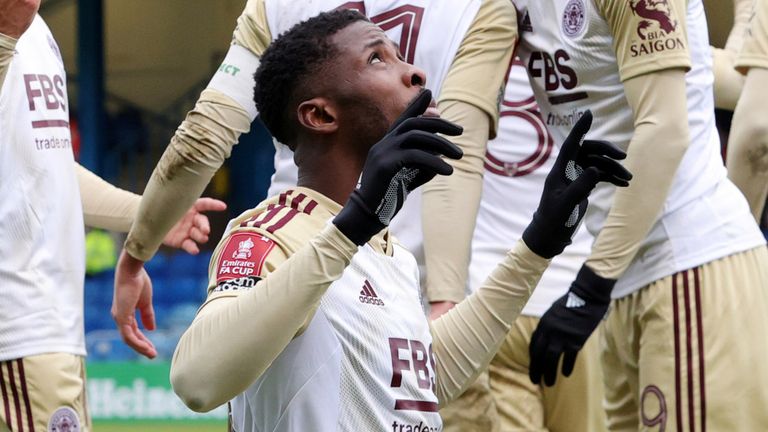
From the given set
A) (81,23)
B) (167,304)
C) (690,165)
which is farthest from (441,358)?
(81,23)

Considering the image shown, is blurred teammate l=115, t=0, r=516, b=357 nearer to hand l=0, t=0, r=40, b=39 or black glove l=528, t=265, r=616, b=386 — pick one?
black glove l=528, t=265, r=616, b=386

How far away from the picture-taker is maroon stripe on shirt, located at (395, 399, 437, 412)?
2666 mm

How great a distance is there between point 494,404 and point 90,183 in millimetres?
1489

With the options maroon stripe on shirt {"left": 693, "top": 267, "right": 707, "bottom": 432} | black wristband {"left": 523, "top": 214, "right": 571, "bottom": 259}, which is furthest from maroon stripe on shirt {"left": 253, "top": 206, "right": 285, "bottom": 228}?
maroon stripe on shirt {"left": 693, "top": 267, "right": 707, "bottom": 432}

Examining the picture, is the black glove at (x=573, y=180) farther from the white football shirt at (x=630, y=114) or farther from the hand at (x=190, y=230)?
the hand at (x=190, y=230)

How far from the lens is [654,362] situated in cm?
357

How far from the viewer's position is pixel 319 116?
2.71 meters

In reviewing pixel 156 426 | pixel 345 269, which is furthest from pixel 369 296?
pixel 156 426

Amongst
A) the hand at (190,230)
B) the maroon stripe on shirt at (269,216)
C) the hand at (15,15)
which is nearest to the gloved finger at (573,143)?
the maroon stripe on shirt at (269,216)

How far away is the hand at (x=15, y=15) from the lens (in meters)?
2.97

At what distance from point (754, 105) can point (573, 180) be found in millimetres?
1234

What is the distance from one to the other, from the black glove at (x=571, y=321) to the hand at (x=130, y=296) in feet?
4.27

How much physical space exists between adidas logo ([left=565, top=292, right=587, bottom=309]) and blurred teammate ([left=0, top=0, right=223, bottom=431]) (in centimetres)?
114

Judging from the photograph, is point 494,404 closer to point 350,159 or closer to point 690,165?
point 690,165
